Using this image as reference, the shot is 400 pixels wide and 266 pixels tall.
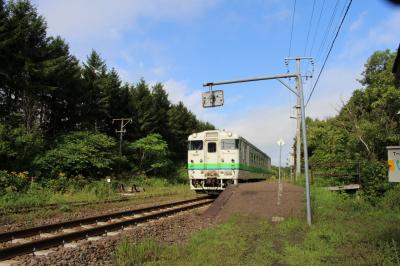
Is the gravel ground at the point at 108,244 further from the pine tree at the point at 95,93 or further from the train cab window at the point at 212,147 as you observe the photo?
the pine tree at the point at 95,93

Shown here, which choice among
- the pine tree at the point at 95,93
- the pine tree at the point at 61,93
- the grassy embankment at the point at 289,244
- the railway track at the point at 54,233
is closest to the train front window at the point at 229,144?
the railway track at the point at 54,233

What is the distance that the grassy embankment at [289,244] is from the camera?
7.21 meters

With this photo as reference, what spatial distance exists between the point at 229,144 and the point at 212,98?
5.58m

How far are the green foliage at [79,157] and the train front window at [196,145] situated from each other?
1022 cm

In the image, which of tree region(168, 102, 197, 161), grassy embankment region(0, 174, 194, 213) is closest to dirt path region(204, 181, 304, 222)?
grassy embankment region(0, 174, 194, 213)

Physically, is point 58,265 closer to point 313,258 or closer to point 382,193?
point 313,258

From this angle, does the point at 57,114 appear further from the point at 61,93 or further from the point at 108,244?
the point at 108,244

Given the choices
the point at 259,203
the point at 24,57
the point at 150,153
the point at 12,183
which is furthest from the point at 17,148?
the point at 150,153

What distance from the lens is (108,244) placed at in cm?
878

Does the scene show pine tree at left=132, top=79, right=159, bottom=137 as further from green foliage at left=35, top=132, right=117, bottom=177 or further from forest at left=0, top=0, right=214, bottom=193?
green foliage at left=35, top=132, right=117, bottom=177

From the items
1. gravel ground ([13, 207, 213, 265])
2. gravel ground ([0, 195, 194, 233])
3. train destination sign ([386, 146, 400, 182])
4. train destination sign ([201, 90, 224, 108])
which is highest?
train destination sign ([201, 90, 224, 108])

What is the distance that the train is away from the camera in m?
21.0

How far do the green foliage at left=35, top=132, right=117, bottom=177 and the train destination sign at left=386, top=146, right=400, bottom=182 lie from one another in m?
21.8

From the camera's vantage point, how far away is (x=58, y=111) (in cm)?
3522
